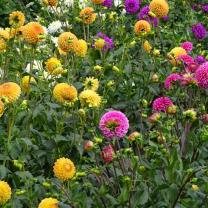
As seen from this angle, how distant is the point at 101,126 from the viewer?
2350 millimetres

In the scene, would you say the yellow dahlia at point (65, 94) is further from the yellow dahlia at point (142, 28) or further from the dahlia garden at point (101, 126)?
the yellow dahlia at point (142, 28)

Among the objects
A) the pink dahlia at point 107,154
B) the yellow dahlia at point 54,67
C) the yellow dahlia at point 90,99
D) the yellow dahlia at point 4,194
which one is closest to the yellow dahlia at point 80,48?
the yellow dahlia at point 54,67

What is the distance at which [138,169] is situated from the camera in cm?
241

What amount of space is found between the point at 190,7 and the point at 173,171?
10.8ft

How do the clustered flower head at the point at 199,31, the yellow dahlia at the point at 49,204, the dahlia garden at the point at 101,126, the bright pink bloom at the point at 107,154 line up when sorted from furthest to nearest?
the clustered flower head at the point at 199,31
the bright pink bloom at the point at 107,154
the dahlia garden at the point at 101,126
the yellow dahlia at the point at 49,204

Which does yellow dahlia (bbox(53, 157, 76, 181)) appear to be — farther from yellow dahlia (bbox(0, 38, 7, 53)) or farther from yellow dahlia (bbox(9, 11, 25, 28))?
yellow dahlia (bbox(0, 38, 7, 53))

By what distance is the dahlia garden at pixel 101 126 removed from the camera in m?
2.31

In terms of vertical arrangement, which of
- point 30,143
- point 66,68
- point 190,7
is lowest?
point 30,143

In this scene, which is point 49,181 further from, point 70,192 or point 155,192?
point 155,192

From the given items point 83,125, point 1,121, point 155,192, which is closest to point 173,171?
point 155,192

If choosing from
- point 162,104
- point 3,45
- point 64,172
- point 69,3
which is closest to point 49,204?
point 64,172

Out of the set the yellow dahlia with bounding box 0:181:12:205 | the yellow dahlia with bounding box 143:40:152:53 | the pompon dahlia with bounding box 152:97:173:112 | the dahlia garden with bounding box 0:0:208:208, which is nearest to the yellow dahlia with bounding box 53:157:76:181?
the dahlia garden with bounding box 0:0:208:208

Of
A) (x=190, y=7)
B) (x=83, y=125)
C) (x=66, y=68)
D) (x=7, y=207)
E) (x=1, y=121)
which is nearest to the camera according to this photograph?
(x=7, y=207)

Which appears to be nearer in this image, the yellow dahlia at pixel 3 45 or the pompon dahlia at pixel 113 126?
the pompon dahlia at pixel 113 126
